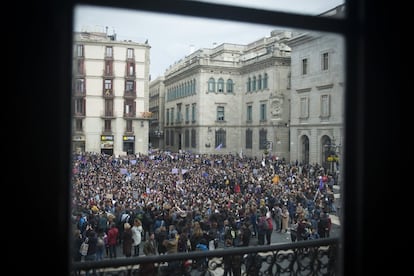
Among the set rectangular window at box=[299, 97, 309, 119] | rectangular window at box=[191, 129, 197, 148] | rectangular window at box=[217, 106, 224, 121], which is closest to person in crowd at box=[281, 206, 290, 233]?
rectangular window at box=[299, 97, 309, 119]

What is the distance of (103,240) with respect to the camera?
10.0 m

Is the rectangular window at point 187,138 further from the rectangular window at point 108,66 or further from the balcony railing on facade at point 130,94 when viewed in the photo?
the rectangular window at point 108,66

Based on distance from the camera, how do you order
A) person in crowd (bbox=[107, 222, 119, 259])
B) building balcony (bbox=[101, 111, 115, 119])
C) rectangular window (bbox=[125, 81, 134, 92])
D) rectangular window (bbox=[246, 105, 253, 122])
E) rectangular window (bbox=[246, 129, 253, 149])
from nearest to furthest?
1. person in crowd (bbox=[107, 222, 119, 259])
2. building balcony (bbox=[101, 111, 115, 119])
3. rectangular window (bbox=[125, 81, 134, 92])
4. rectangular window (bbox=[246, 129, 253, 149])
5. rectangular window (bbox=[246, 105, 253, 122])

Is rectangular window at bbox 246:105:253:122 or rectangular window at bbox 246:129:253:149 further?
rectangular window at bbox 246:105:253:122

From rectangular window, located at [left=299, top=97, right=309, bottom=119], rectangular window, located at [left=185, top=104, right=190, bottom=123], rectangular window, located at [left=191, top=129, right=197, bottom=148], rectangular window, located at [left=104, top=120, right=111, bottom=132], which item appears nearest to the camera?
rectangular window, located at [left=299, top=97, right=309, bottom=119]

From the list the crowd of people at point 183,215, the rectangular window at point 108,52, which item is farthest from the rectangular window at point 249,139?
the crowd of people at point 183,215

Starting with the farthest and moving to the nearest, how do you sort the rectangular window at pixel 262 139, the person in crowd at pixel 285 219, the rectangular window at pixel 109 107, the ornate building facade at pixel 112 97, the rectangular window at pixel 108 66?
the rectangular window at pixel 262 139 → the rectangular window at pixel 109 107 → the rectangular window at pixel 108 66 → the ornate building facade at pixel 112 97 → the person in crowd at pixel 285 219

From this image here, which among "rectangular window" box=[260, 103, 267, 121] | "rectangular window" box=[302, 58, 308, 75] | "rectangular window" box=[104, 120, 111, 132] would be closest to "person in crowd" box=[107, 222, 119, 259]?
"rectangular window" box=[302, 58, 308, 75]

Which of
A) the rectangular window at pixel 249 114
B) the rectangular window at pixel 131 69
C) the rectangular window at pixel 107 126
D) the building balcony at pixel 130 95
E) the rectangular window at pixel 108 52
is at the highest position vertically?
the rectangular window at pixel 108 52

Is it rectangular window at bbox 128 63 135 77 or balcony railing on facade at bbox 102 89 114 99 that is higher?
rectangular window at bbox 128 63 135 77

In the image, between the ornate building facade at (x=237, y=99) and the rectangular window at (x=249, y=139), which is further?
the rectangular window at (x=249, y=139)

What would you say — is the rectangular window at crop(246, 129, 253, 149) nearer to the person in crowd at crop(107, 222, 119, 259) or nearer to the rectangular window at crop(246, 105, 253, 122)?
the rectangular window at crop(246, 105, 253, 122)

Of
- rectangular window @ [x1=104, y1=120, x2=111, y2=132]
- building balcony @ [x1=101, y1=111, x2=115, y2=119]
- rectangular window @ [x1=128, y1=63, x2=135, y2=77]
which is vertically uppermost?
rectangular window @ [x1=128, y1=63, x2=135, y2=77]

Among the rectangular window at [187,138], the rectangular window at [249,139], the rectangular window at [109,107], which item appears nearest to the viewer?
the rectangular window at [109,107]
